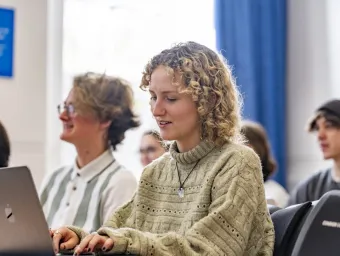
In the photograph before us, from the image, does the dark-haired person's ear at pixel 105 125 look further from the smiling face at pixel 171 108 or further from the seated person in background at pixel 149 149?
the smiling face at pixel 171 108

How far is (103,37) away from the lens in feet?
14.0

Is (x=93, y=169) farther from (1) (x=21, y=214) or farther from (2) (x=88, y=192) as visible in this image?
(1) (x=21, y=214)

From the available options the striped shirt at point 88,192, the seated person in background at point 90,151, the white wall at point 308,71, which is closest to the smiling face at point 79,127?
the seated person in background at point 90,151

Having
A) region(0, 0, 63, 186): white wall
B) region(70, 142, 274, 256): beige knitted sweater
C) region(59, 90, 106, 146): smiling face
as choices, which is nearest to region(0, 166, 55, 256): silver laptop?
region(70, 142, 274, 256): beige knitted sweater

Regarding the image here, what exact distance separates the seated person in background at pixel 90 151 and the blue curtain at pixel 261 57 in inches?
67.4

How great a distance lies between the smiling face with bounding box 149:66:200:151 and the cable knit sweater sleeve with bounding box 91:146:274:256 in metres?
0.14

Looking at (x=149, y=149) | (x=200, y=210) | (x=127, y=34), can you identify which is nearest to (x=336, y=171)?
(x=149, y=149)

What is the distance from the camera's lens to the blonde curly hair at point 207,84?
70.6 inches

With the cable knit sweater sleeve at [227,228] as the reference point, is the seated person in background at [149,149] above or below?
above

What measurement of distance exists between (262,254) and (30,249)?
0.60 meters

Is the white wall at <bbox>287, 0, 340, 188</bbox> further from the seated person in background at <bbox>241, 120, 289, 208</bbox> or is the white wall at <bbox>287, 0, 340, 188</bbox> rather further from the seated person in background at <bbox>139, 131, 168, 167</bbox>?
the seated person in background at <bbox>139, 131, 168, 167</bbox>

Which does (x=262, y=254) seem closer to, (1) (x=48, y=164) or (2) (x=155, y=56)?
(2) (x=155, y=56)

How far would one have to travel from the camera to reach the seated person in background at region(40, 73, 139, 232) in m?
2.68

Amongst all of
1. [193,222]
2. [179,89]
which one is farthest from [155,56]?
[193,222]
